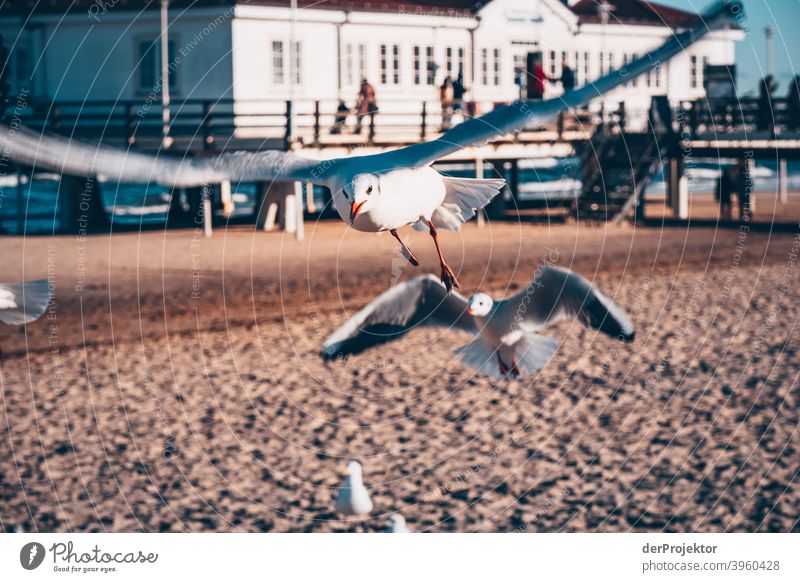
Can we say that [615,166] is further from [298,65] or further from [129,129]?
[129,129]

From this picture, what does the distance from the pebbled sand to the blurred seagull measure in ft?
1.53

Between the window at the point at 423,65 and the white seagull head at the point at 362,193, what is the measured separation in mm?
31030

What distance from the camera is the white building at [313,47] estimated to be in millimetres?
34656

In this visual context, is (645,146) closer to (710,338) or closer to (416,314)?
(710,338)

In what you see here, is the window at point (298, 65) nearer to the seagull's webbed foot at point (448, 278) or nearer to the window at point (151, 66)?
the window at point (151, 66)

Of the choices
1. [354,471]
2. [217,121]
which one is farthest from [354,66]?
[354,471]

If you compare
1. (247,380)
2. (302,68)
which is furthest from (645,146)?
(247,380)

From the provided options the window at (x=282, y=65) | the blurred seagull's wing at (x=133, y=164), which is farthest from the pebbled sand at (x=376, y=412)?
the window at (x=282, y=65)

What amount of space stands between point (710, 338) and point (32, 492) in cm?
1306

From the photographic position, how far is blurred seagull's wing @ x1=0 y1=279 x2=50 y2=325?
22.0 feet

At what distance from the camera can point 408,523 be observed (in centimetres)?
1321

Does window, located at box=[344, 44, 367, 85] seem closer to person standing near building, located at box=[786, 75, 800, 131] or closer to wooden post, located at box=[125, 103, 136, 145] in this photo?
wooden post, located at box=[125, 103, 136, 145]

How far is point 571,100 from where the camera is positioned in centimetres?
626

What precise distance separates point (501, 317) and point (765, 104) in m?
29.2
